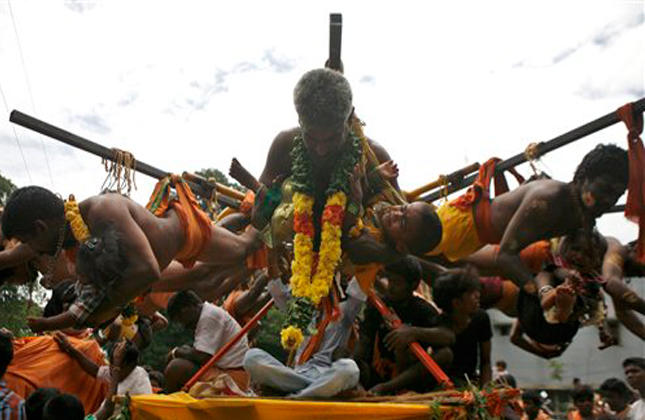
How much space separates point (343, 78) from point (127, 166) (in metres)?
1.84

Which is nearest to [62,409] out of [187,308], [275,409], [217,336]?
[275,409]

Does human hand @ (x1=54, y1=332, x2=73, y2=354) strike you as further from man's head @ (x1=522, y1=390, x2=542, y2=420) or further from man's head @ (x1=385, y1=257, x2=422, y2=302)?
man's head @ (x1=522, y1=390, x2=542, y2=420)

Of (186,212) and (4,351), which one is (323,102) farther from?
(4,351)

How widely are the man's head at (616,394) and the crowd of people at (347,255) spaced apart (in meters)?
1.76

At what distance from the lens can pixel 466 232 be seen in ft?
14.4

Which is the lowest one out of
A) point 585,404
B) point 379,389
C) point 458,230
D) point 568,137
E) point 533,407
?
point 585,404

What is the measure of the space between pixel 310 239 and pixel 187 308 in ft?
6.10

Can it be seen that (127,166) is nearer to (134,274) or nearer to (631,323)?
(134,274)

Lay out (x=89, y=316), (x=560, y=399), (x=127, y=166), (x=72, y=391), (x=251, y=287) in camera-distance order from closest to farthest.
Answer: (x=89, y=316)
(x=127, y=166)
(x=72, y=391)
(x=251, y=287)
(x=560, y=399)

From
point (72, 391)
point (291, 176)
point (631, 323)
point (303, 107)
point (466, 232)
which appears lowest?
point (631, 323)

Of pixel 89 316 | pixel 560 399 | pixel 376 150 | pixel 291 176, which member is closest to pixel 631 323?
pixel 376 150

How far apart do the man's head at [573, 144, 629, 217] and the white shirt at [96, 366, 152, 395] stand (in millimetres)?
3384

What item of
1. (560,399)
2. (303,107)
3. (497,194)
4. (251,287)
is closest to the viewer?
(303,107)

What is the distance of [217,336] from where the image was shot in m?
5.42
